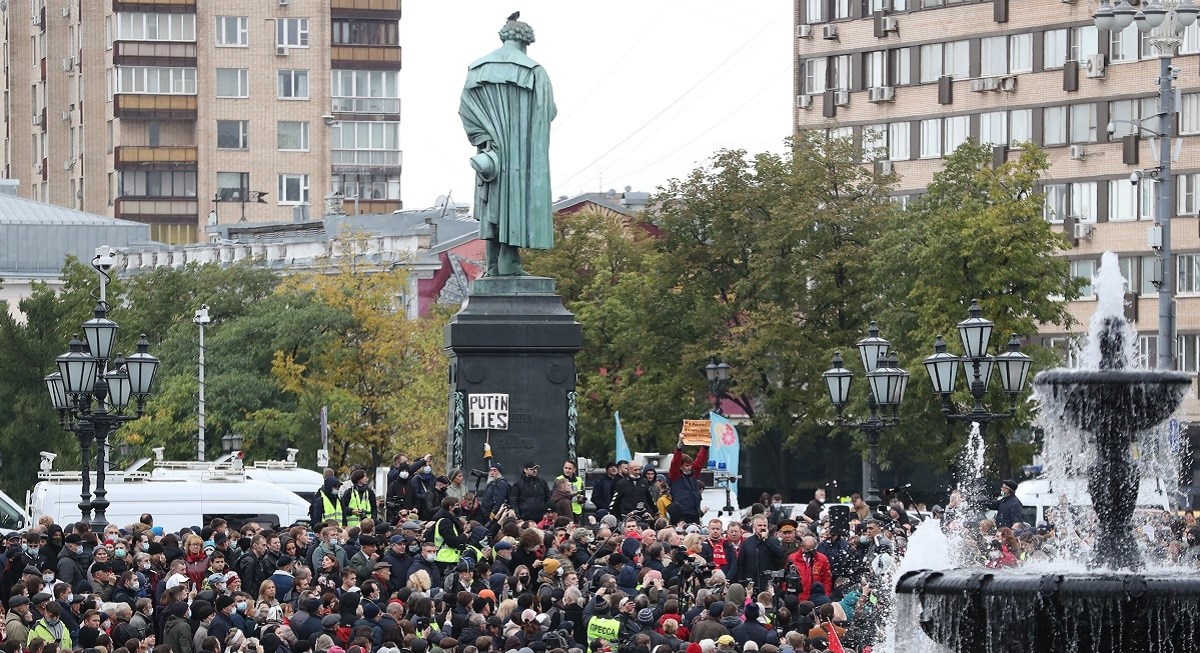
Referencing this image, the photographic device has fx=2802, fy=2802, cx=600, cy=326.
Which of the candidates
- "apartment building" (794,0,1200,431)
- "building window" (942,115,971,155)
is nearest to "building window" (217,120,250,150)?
"apartment building" (794,0,1200,431)

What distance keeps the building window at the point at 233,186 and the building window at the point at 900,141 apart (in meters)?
42.3

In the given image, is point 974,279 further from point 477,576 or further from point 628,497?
point 477,576

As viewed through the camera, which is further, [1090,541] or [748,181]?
[748,181]

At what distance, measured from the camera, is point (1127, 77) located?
241 feet

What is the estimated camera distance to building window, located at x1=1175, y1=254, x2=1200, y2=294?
71375 millimetres

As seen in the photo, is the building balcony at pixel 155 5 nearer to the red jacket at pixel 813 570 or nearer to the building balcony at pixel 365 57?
the building balcony at pixel 365 57

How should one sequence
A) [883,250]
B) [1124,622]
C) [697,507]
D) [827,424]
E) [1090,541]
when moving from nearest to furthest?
1. [1124,622]
2. [1090,541]
3. [697,507]
4. [883,250]
5. [827,424]

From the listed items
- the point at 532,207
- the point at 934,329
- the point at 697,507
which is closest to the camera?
the point at 697,507

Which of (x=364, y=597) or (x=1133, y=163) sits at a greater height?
(x=1133, y=163)

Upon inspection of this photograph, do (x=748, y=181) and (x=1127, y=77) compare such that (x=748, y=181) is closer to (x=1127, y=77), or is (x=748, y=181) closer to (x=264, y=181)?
(x=1127, y=77)

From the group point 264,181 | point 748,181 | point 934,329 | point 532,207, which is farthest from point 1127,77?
point 264,181

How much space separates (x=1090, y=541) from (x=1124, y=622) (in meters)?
2.56

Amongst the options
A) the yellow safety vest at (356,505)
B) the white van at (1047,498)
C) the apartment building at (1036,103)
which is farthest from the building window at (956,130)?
the yellow safety vest at (356,505)

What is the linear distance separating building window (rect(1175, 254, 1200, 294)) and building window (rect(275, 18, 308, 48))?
51.9 metres
